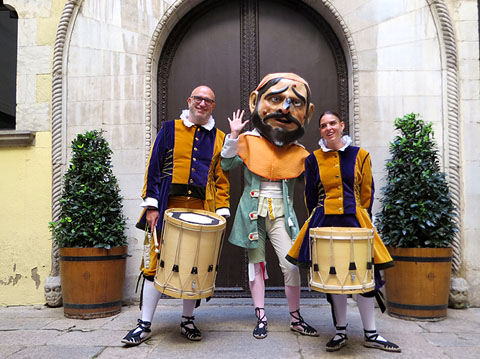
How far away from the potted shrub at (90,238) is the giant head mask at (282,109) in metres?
1.82

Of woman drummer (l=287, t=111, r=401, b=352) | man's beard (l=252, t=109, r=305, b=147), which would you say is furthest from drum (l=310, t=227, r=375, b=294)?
man's beard (l=252, t=109, r=305, b=147)

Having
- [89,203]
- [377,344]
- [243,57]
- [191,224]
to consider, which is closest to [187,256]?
[191,224]

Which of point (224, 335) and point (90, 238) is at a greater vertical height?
point (90, 238)

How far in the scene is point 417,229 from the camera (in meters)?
4.19

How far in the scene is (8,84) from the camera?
17.3ft

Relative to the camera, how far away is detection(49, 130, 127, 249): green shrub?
4.29m

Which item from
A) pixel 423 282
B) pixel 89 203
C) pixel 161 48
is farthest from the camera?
pixel 161 48

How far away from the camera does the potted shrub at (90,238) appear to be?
4.23 metres

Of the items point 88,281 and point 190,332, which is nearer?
point 190,332

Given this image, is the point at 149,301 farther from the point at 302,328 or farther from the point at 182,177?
the point at 302,328

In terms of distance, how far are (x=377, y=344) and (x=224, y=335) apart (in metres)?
1.19

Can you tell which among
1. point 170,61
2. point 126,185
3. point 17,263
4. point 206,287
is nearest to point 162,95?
point 170,61

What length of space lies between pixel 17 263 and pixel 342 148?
3.87 meters

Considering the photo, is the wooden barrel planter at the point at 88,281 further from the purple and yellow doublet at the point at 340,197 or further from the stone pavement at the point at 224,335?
the purple and yellow doublet at the point at 340,197
